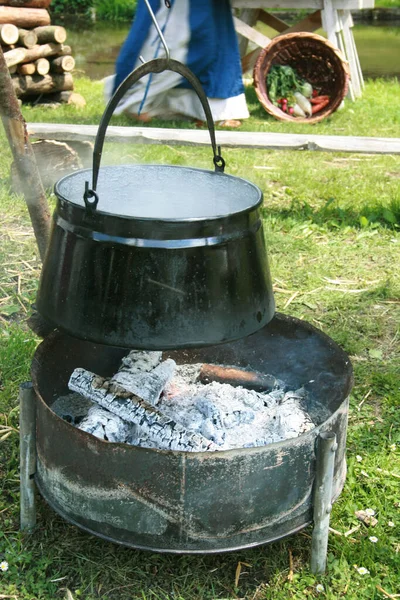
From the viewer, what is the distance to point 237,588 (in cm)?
242

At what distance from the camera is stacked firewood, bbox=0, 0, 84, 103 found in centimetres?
809

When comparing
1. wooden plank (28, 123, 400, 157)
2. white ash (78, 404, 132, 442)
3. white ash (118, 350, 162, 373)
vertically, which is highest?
white ash (78, 404, 132, 442)

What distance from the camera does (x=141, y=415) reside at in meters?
2.50

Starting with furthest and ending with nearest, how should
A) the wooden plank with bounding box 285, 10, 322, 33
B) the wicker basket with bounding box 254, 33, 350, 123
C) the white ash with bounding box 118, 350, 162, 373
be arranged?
the wooden plank with bounding box 285, 10, 322, 33
the wicker basket with bounding box 254, 33, 350, 123
the white ash with bounding box 118, 350, 162, 373

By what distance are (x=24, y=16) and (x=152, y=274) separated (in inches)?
282

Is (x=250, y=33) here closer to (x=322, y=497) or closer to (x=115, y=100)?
(x=115, y=100)

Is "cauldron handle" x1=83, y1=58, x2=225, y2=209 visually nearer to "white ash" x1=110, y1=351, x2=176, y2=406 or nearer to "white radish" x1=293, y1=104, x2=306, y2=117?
"white ash" x1=110, y1=351, x2=176, y2=406

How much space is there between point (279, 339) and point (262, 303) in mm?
834

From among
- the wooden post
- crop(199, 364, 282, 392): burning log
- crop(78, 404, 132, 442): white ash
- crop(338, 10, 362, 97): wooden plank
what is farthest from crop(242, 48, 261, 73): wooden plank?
crop(78, 404, 132, 442): white ash

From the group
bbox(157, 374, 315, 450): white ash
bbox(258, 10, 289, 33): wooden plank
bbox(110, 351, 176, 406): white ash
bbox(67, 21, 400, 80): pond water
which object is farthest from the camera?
bbox(67, 21, 400, 80): pond water

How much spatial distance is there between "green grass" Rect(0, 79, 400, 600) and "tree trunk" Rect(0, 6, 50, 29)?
3.85 ft

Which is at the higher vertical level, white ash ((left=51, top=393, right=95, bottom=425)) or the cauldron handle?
the cauldron handle

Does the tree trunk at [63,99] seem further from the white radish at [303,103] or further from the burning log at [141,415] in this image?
the burning log at [141,415]

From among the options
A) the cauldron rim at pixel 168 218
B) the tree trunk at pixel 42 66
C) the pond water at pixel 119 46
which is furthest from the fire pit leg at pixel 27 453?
the pond water at pixel 119 46
